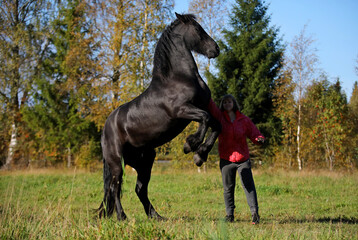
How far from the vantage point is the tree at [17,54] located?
69.3 ft

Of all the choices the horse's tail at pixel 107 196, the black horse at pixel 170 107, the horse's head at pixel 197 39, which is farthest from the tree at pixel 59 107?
the horse's head at pixel 197 39

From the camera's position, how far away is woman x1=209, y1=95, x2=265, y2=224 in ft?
17.1

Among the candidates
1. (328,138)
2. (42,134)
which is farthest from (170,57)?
(42,134)

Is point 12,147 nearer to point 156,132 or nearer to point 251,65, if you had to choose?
point 251,65

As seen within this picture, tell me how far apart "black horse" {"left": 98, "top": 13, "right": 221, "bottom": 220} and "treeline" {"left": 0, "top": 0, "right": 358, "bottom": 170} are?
11.9 m

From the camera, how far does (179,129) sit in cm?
419

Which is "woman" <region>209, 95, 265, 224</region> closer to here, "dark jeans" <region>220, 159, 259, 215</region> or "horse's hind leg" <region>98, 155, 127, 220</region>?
"dark jeans" <region>220, 159, 259, 215</region>

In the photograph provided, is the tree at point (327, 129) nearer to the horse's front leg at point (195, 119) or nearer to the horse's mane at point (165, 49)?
the horse's mane at point (165, 49)

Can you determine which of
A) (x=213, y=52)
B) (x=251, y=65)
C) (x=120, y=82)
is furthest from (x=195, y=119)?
(x=251, y=65)

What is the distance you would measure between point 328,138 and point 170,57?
15.5 meters

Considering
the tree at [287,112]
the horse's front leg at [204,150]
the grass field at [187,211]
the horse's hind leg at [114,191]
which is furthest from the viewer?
the tree at [287,112]

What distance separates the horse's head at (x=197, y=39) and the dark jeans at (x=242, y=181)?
1996 mm

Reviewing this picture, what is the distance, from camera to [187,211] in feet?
21.6

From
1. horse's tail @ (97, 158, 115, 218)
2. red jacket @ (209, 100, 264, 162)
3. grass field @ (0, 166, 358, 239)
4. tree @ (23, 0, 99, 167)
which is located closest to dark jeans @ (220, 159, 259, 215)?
red jacket @ (209, 100, 264, 162)
